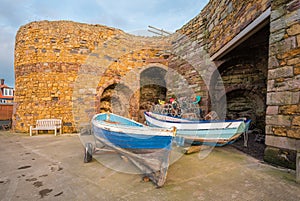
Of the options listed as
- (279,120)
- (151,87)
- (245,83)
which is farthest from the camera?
(151,87)

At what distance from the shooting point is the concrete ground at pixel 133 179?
6.33 feet

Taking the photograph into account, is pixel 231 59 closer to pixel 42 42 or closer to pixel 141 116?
pixel 141 116

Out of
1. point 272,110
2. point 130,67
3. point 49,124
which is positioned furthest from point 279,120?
point 49,124

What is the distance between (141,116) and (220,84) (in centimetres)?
467

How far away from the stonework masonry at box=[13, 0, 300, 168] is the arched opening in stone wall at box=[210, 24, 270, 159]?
0.10 ft

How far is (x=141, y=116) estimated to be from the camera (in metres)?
9.05

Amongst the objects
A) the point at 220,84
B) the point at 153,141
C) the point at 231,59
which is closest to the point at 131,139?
the point at 153,141

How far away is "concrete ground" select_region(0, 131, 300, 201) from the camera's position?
6.33ft

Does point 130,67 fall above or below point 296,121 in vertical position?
above

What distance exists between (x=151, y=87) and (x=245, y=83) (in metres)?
5.21

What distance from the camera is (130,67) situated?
8.30 meters

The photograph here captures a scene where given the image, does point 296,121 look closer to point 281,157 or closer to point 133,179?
point 281,157

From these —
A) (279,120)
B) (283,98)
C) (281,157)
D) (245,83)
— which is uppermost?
(245,83)

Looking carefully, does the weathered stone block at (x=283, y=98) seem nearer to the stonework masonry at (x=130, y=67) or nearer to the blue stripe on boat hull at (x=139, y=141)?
the stonework masonry at (x=130, y=67)
